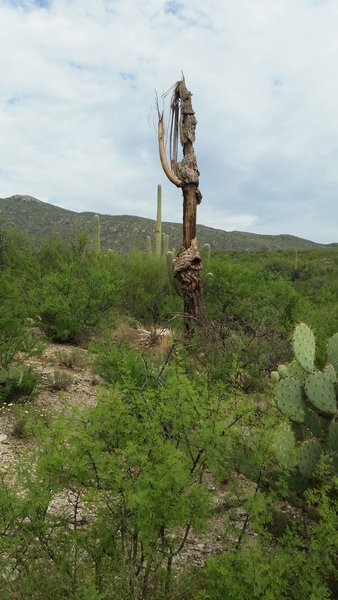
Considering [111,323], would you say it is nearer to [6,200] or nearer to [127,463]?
[127,463]

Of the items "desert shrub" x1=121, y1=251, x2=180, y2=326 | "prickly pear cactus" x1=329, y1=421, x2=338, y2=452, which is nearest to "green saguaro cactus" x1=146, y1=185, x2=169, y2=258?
"desert shrub" x1=121, y1=251, x2=180, y2=326

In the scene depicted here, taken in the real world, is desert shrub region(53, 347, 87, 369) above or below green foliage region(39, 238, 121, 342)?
below

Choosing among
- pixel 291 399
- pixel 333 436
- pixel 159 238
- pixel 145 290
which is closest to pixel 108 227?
pixel 159 238

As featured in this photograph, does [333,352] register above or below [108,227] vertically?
below

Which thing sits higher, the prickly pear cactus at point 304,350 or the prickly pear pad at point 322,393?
the prickly pear cactus at point 304,350

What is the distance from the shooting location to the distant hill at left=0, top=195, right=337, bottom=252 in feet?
196

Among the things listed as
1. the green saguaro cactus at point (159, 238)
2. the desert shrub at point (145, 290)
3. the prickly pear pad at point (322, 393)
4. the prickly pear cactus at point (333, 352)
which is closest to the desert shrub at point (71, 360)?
the desert shrub at point (145, 290)

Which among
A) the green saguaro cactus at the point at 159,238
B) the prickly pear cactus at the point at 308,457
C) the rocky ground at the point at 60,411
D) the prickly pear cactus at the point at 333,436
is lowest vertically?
the rocky ground at the point at 60,411

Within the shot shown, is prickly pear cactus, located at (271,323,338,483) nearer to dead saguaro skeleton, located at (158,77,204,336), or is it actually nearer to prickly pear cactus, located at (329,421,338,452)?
prickly pear cactus, located at (329,421,338,452)

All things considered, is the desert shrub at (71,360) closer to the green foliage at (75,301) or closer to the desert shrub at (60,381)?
the desert shrub at (60,381)

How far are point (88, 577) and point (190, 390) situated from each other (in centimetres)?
119

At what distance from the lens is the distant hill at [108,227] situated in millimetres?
59875

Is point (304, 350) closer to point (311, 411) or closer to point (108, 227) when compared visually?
point (311, 411)

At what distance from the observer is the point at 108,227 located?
6538 cm
